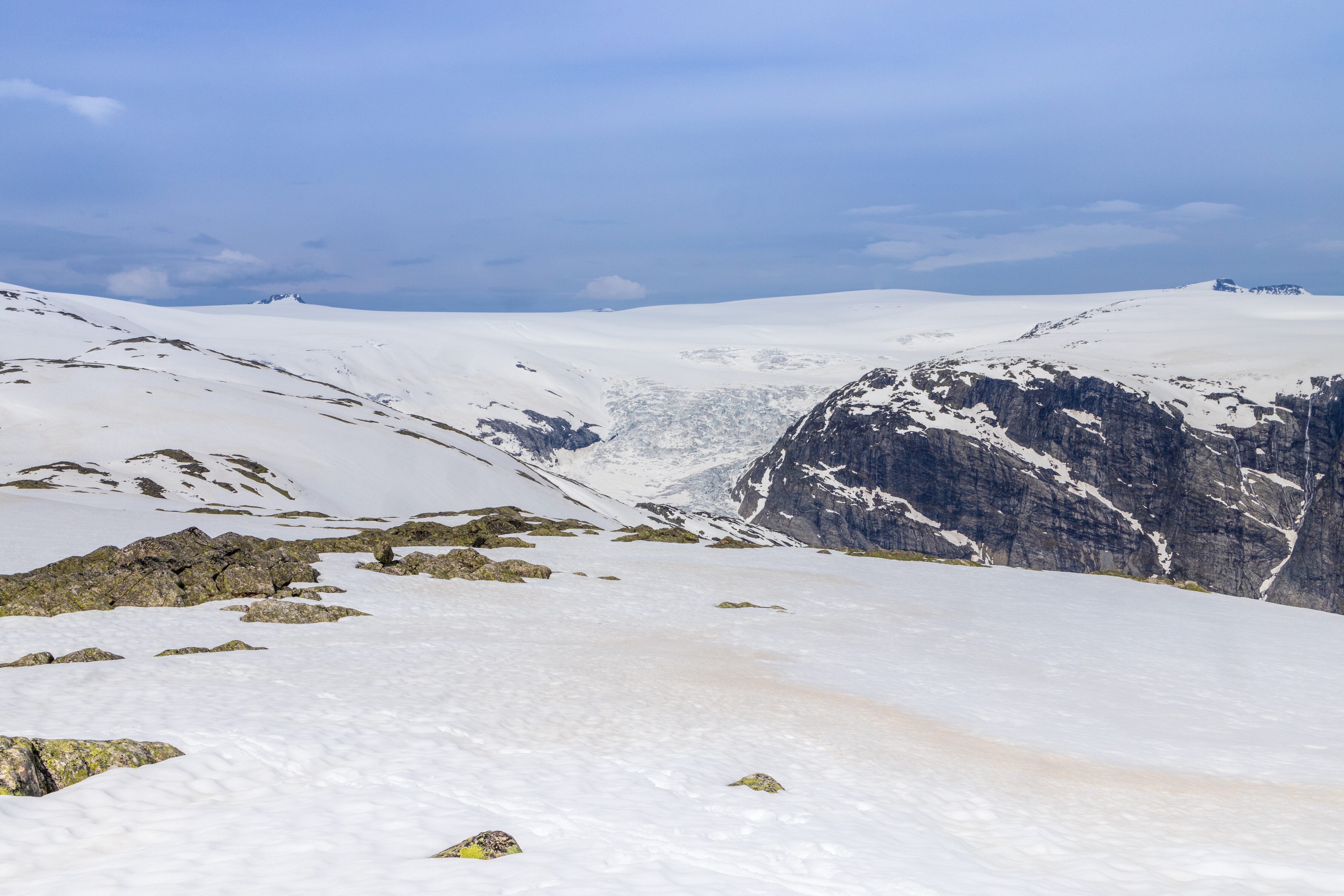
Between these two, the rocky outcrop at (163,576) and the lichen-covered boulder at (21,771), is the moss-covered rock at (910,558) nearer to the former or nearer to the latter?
the rocky outcrop at (163,576)

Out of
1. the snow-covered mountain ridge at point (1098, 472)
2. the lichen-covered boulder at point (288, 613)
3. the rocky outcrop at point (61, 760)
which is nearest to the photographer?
the rocky outcrop at point (61, 760)

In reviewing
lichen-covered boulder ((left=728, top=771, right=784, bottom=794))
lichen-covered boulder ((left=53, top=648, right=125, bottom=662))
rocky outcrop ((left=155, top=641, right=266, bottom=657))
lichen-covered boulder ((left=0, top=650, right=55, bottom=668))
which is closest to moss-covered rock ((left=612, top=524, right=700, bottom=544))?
rocky outcrop ((left=155, top=641, right=266, bottom=657))

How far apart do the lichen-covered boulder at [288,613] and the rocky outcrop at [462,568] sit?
28.4 ft

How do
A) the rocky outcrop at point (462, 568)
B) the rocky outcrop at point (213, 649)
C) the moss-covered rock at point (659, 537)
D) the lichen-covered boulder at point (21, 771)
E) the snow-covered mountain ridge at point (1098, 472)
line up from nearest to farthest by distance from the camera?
1. the lichen-covered boulder at point (21, 771)
2. the rocky outcrop at point (213, 649)
3. the rocky outcrop at point (462, 568)
4. the moss-covered rock at point (659, 537)
5. the snow-covered mountain ridge at point (1098, 472)

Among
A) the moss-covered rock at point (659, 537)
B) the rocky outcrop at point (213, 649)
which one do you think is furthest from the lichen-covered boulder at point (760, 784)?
the moss-covered rock at point (659, 537)

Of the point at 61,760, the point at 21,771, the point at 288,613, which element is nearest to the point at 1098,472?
the point at 288,613

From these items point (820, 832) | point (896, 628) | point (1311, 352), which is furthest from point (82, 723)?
point (1311, 352)

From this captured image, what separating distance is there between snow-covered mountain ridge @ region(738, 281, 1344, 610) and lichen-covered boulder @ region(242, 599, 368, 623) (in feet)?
531

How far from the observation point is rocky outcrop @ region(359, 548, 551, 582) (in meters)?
36.7

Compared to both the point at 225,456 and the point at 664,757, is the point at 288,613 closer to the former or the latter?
the point at 664,757

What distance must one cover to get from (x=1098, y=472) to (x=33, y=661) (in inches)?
7638

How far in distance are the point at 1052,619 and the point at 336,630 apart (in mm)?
27587

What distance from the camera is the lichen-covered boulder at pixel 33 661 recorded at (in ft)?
62.2

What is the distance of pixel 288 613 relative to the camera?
2645 centimetres
